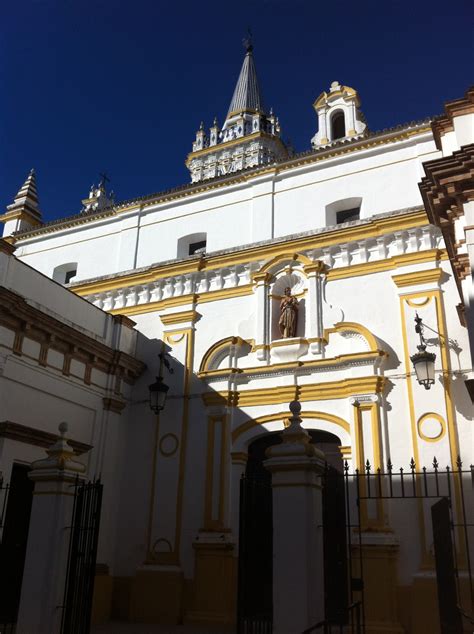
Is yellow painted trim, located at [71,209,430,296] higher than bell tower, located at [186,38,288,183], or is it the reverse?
bell tower, located at [186,38,288,183]

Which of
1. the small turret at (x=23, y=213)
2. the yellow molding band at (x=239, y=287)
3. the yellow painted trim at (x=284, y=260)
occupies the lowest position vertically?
the yellow molding band at (x=239, y=287)

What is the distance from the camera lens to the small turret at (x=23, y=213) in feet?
71.6

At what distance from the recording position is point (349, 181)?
651 inches

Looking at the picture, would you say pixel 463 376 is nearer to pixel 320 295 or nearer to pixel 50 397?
pixel 320 295

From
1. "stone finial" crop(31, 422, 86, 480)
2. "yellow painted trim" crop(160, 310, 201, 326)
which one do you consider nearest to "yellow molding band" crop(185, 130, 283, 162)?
"yellow painted trim" crop(160, 310, 201, 326)

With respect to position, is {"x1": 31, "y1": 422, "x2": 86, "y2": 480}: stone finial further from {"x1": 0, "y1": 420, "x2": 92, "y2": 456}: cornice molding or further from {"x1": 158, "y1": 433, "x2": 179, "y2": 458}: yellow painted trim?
{"x1": 158, "y1": 433, "x2": 179, "y2": 458}: yellow painted trim

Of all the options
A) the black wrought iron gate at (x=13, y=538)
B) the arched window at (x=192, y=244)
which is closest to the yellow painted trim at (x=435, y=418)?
the black wrought iron gate at (x=13, y=538)

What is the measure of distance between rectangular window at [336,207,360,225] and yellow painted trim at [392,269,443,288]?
271 cm

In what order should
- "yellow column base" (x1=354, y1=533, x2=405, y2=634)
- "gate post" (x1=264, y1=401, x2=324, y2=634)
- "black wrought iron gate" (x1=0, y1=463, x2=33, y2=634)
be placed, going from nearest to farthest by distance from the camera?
"gate post" (x1=264, y1=401, x2=324, y2=634) → "black wrought iron gate" (x1=0, y1=463, x2=33, y2=634) → "yellow column base" (x1=354, y1=533, x2=405, y2=634)

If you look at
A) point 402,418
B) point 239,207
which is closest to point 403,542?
point 402,418

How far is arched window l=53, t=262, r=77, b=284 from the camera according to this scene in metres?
20.0

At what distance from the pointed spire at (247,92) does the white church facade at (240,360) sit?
35.3 metres

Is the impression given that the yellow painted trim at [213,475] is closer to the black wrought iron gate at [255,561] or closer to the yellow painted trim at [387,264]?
the yellow painted trim at [387,264]

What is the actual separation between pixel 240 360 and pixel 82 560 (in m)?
7.27
